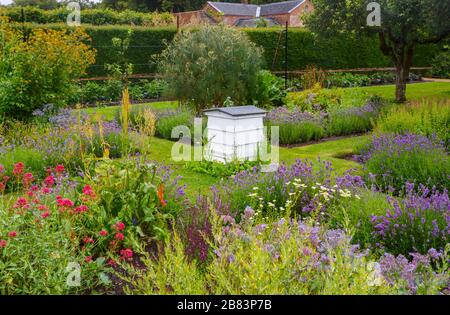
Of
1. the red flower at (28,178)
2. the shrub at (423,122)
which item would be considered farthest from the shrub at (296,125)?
the red flower at (28,178)

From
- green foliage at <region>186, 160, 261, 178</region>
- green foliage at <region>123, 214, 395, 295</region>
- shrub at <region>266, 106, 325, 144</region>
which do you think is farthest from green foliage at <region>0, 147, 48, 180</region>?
shrub at <region>266, 106, 325, 144</region>

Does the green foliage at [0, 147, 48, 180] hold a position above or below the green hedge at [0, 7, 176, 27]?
below

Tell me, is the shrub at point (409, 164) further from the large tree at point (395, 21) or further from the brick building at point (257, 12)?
the brick building at point (257, 12)

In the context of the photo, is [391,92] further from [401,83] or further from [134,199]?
[134,199]

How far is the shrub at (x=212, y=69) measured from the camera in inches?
460

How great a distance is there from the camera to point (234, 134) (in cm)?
784

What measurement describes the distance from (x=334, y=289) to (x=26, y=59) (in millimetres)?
7973

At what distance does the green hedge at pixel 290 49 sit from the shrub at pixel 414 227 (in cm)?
1196

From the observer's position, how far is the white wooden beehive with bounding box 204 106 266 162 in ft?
25.8

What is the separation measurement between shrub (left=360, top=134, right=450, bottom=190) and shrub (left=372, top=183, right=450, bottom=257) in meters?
1.45

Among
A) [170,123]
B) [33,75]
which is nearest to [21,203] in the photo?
[33,75]

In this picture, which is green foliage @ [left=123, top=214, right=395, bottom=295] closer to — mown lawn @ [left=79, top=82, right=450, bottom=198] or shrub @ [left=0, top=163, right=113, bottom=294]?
shrub @ [left=0, top=163, right=113, bottom=294]

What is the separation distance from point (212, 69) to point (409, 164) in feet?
19.9
